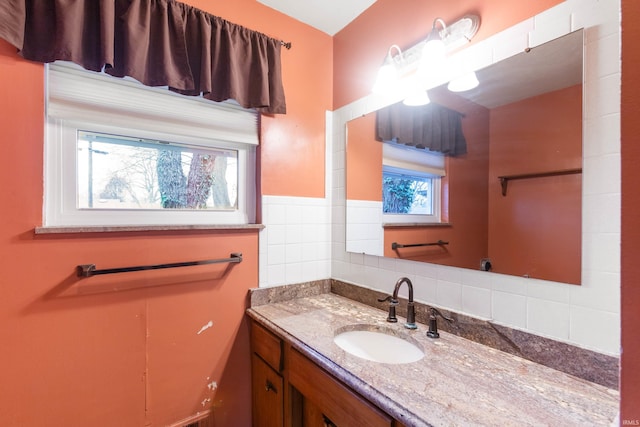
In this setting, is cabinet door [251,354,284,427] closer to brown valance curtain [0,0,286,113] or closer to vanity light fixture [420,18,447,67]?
brown valance curtain [0,0,286,113]

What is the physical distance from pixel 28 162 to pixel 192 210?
0.60 meters

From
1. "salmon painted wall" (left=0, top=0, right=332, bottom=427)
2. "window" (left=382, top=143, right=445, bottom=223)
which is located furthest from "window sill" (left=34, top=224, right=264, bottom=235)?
"window" (left=382, top=143, right=445, bottom=223)

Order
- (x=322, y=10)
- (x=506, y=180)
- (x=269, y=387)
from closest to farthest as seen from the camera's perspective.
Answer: (x=506, y=180) < (x=269, y=387) < (x=322, y=10)

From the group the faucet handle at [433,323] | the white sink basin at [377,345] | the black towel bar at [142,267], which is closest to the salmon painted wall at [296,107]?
the black towel bar at [142,267]

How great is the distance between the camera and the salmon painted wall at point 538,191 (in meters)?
0.87

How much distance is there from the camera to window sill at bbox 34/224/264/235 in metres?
1.04

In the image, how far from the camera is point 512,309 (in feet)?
3.26

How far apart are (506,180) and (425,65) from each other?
22.7 inches

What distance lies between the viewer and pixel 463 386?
2.63 ft

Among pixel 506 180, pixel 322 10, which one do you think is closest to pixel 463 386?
pixel 506 180

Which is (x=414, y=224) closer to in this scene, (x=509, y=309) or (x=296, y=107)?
(x=509, y=309)
